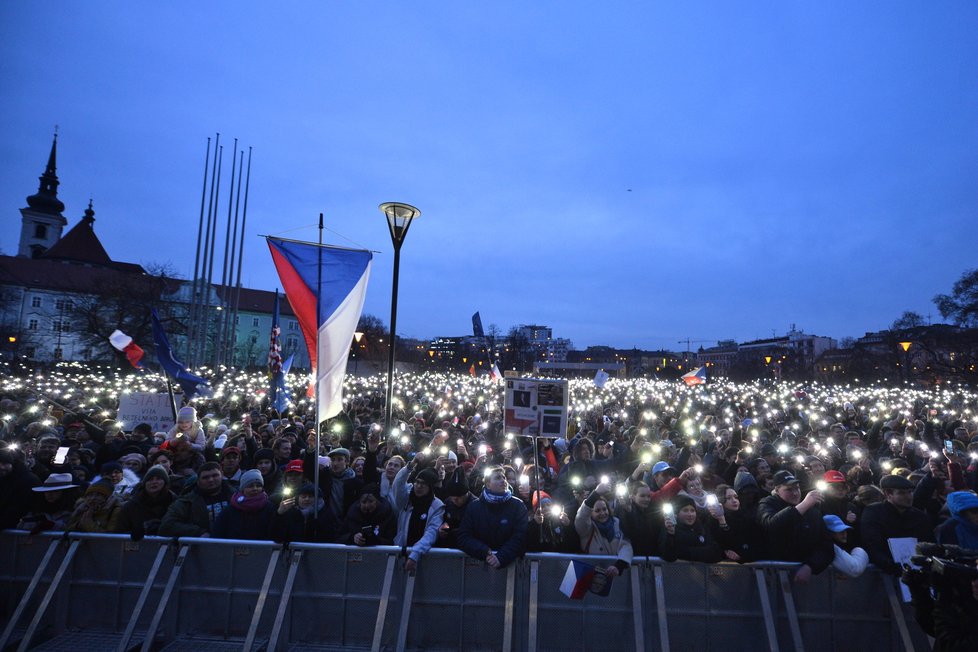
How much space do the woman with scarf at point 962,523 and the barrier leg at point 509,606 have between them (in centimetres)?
387

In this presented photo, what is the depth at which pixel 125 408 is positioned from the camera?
11688 millimetres

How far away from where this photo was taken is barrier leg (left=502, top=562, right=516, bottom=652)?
450 cm

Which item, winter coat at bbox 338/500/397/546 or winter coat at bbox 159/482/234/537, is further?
winter coat at bbox 338/500/397/546

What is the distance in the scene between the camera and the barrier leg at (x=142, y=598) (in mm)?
4500

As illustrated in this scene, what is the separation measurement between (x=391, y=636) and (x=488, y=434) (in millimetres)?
8327

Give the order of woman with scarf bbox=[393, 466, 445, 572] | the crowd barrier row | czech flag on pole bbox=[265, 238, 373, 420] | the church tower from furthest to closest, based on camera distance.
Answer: the church tower
czech flag on pole bbox=[265, 238, 373, 420]
woman with scarf bbox=[393, 466, 445, 572]
the crowd barrier row

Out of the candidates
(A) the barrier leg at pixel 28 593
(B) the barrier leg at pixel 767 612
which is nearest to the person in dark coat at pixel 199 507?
(A) the barrier leg at pixel 28 593

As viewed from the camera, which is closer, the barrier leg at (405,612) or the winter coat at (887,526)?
the barrier leg at (405,612)

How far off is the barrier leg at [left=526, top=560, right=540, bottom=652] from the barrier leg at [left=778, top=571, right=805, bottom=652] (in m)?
2.22

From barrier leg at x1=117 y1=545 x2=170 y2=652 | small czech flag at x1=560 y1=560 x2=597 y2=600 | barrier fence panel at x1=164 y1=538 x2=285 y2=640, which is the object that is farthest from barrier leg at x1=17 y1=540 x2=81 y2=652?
small czech flag at x1=560 y1=560 x2=597 y2=600

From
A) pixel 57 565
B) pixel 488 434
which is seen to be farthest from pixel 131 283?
pixel 57 565

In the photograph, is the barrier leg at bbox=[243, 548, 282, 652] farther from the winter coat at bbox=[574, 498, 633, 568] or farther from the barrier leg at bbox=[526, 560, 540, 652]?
the winter coat at bbox=[574, 498, 633, 568]

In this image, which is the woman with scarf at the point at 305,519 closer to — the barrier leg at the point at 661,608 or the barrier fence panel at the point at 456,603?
the barrier fence panel at the point at 456,603

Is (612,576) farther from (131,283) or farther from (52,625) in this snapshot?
(131,283)
